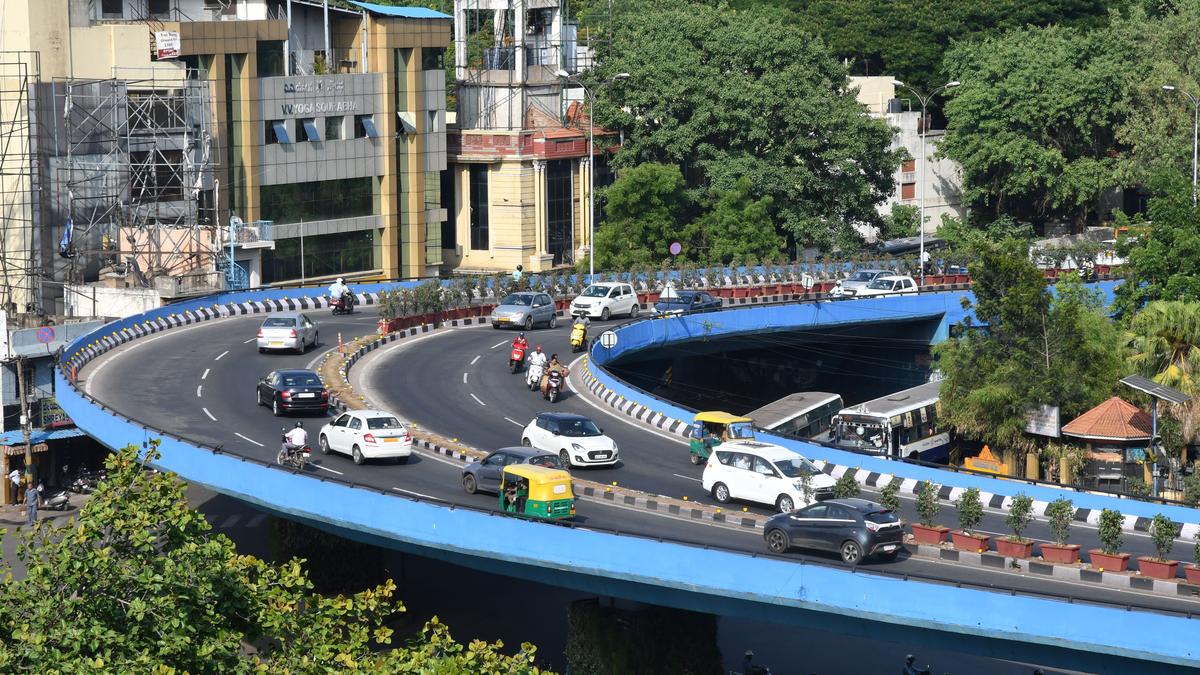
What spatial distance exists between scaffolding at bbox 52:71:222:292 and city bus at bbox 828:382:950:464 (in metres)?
31.8

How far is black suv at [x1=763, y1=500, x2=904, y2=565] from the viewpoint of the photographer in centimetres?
3597

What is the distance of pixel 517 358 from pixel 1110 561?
92.0 ft

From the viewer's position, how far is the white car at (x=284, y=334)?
62219 millimetres

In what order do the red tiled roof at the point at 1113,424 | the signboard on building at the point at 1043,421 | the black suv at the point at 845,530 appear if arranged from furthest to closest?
the signboard on building at the point at 1043,421
the red tiled roof at the point at 1113,424
the black suv at the point at 845,530

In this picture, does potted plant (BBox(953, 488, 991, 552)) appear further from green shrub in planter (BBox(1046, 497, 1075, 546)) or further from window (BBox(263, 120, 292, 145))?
window (BBox(263, 120, 292, 145))

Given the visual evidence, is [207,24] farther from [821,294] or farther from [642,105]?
[821,294]

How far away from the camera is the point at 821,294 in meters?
79.6

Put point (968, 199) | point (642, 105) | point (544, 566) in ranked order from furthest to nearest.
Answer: point (968, 199)
point (642, 105)
point (544, 566)

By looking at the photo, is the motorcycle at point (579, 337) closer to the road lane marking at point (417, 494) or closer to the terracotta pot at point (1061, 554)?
the road lane marking at point (417, 494)

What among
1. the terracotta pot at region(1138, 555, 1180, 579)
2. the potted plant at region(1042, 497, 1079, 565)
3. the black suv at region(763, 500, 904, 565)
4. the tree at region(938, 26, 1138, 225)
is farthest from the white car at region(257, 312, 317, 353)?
the tree at region(938, 26, 1138, 225)

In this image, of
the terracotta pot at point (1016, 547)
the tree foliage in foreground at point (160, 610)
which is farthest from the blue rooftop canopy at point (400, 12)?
the tree foliage in foreground at point (160, 610)

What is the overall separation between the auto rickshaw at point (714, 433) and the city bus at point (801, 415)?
30.4ft

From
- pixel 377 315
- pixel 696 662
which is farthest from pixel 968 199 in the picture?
pixel 696 662

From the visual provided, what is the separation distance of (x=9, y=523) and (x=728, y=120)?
45.9 metres
